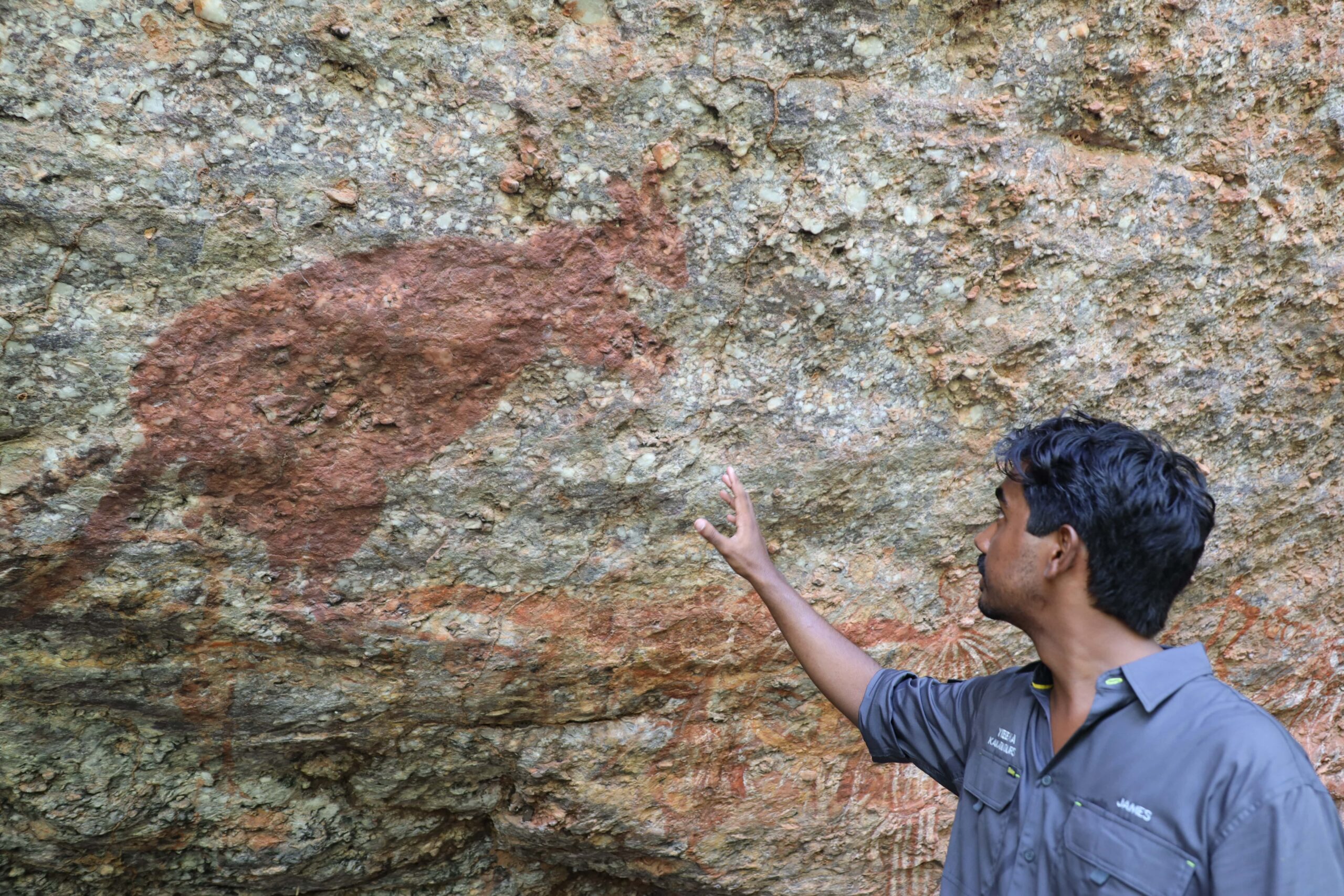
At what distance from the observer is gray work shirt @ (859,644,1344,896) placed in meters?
1.23

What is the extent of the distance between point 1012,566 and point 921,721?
38 centimetres

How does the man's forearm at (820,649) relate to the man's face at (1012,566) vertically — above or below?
below

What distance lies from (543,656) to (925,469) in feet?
3.33

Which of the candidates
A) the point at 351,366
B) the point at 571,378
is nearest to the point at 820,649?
the point at 571,378

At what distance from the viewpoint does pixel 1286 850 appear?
1199 millimetres

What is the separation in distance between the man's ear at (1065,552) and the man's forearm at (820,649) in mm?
491

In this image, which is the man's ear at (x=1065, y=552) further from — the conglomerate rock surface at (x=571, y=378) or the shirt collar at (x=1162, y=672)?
the conglomerate rock surface at (x=571, y=378)

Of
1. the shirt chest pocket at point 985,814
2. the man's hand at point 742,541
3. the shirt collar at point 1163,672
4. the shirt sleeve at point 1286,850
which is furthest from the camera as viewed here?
the man's hand at point 742,541

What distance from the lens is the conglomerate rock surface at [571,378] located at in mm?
1801

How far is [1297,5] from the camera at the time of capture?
2.22 m

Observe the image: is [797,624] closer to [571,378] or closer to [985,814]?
[985,814]

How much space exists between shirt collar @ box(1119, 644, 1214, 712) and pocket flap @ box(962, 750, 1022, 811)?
0.24 metres

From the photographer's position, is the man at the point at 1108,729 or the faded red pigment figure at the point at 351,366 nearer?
the man at the point at 1108,729

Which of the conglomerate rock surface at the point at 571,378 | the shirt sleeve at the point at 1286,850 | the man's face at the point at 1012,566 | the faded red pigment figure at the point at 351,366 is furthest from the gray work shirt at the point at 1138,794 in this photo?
the faded red pigment figure at the point at 351,366
